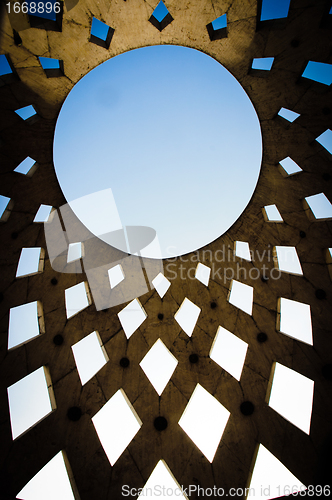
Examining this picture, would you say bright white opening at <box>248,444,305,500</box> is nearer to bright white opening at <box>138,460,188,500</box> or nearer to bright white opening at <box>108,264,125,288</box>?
bright white opening at <box>138,460,188,500</box>

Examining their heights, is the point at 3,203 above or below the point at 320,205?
above

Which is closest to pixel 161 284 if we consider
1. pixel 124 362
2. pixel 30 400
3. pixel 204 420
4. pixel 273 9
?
pixel 124 362

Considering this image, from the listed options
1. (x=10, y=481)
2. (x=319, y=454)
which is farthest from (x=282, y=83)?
(x=10, y=481)

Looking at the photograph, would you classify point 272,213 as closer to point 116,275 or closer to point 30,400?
point 116,275

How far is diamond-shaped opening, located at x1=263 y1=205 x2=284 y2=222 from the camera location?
41.6 ft

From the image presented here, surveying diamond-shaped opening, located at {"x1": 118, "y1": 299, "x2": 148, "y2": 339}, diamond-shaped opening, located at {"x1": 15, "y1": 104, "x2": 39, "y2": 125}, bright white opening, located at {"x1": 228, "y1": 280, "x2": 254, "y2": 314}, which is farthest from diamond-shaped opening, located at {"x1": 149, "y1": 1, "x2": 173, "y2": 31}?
diamond-shaped opening, located at {"x1": 118, "y1": 299, "x2": 148, "y2": 339}

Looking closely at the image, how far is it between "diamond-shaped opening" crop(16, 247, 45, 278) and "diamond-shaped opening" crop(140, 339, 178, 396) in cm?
825

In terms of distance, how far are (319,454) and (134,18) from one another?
21139 millimetres

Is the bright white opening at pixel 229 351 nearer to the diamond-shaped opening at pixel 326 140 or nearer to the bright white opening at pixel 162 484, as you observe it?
the bright white opening at pixel 162 484

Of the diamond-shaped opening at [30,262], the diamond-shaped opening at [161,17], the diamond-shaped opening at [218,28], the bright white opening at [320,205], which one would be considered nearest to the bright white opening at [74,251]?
the diamond-shaped opening at [30,262]

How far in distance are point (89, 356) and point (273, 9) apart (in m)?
18.5

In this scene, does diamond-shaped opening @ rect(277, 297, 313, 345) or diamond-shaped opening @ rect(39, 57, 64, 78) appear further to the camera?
diamond-shaped opening @ rect(277, 297, 313, 345)

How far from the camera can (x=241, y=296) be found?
43.7 feet

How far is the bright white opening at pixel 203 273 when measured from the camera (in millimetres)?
14102
